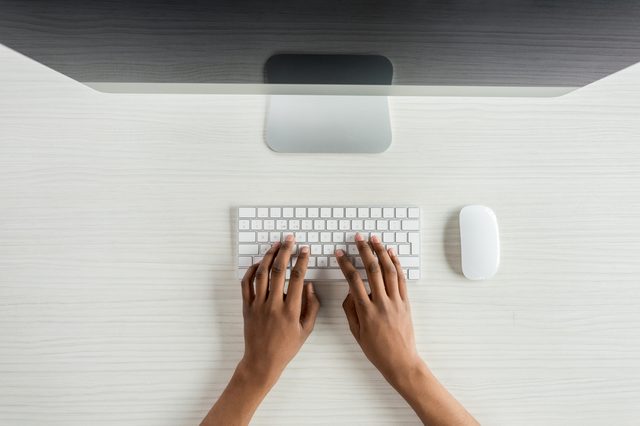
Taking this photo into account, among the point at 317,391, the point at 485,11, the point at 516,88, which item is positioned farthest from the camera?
the point at 317,391

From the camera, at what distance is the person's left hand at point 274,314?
61cm

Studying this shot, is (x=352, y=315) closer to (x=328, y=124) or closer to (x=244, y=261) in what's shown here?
(x=244, y=261)

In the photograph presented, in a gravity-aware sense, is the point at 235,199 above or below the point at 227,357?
above

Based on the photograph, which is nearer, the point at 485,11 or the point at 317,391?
the point at 485,11

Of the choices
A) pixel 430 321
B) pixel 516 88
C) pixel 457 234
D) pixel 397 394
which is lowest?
pixel 397 394

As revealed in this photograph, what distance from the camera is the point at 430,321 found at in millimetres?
646

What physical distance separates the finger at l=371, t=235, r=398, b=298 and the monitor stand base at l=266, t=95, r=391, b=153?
143 millimetres

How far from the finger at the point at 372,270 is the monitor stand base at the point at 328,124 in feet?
0.48

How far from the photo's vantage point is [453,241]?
65 cm

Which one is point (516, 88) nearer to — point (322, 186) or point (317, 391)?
point (322, 186)

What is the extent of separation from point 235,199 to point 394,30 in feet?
1.17

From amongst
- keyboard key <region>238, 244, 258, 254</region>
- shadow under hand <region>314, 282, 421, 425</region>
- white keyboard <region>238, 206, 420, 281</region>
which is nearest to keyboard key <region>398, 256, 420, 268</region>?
white keyboard <region>238, 206, 420, 281</region>

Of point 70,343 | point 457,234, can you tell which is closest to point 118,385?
point 70,343

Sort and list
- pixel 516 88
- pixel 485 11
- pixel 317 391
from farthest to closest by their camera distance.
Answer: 1. pixel 317 391
2. pixel 516 88
3. pixel 485 11
